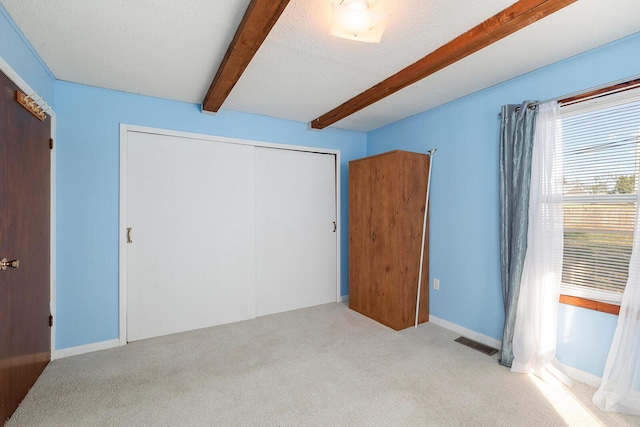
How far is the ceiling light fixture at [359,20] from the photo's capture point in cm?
153

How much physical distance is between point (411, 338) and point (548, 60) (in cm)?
245

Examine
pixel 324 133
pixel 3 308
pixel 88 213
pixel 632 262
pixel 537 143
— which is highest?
pixel 324 133

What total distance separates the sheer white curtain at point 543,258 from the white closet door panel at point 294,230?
2149 millimetres

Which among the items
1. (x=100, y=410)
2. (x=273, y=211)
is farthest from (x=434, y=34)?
(x=100, y=410)

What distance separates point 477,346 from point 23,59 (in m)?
3.90

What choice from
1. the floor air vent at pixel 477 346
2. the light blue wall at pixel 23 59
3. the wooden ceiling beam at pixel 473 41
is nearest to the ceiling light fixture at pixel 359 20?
the wooden ceiling beam at pixel 473 41

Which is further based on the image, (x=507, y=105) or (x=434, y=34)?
(x=507, y=105)

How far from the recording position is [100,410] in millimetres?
1757

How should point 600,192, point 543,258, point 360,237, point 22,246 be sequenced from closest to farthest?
point 22,246, point 600,192, point 543,258, point 360,237

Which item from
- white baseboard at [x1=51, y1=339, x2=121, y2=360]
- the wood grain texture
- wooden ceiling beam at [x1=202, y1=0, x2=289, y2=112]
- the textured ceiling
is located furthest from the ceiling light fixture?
white baseboard at [x1=51, y1=339, x2=121, y2=360]

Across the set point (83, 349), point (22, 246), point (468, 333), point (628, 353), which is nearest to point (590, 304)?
point (628, 353)

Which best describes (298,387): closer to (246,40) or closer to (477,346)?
(477,346)

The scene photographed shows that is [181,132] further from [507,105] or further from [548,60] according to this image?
[548,60]

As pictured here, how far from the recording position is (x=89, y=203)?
2.51 meters
